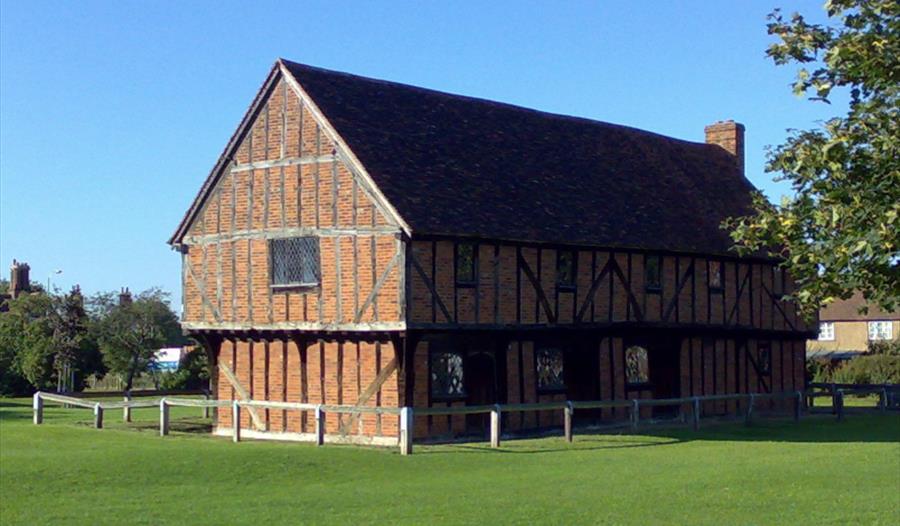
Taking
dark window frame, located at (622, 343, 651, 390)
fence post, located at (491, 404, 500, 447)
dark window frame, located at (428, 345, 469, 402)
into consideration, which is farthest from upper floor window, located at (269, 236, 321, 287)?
dark window frame, located at (622, 343, 651, 390)

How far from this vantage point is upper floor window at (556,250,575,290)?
31000 millimetres

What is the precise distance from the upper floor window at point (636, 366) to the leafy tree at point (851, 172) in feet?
64.1

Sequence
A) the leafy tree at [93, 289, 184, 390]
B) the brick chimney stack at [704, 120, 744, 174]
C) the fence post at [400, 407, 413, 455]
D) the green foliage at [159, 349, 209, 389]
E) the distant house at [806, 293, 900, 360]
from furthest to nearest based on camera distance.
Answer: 1. the distant house at [806, 293, 900, 360]
2. the leafy tree at [93, 289, 184, 390]
3. the green foliage at [159, 349, 209, 389]
4. the brick chimney stack at [704, 120, 744, 174]
5. the fence post at [400, 407, 413, 455]

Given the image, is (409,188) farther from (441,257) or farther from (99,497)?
(99,497)

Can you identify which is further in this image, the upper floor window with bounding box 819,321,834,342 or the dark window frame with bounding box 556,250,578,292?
the upper floor window with bounding box 819,321,834,342

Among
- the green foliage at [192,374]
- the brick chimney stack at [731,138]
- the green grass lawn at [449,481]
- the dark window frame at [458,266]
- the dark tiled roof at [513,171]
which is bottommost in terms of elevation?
the green grass lawn at [449,481]

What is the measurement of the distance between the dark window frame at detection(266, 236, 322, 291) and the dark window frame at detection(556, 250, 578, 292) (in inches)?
237

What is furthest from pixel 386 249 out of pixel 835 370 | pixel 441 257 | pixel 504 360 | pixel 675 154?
pixel 835 370

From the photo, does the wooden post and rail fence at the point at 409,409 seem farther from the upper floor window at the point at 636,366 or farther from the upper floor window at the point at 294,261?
the upper floor window at the point at 294,261

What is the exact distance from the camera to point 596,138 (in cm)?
3838

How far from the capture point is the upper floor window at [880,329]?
2854 inches

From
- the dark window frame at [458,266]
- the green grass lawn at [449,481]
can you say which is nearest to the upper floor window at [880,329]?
the green grass lawn at [449,481]

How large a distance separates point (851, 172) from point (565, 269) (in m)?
18.1

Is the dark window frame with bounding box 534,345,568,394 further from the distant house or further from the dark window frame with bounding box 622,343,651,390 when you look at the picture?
the distant house
